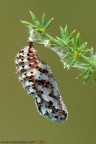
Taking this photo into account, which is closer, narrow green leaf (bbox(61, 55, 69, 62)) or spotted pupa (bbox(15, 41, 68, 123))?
narrow green leaf (bbox(61, 55, 69, 62))

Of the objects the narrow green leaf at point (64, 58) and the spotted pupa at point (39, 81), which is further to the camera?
the spotted pupa at point (39, 81)

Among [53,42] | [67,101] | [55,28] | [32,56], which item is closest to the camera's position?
[53,42]

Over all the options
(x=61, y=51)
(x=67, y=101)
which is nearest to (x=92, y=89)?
(x=67, y=101)

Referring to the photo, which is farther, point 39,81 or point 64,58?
point 39,81

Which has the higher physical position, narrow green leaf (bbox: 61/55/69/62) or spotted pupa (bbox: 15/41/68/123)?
spotted pupa (bbox: 15/41/68/123)

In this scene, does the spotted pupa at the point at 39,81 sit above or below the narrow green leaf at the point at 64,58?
above

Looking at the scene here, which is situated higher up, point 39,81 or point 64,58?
point 39,81

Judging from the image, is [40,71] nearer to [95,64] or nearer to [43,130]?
[95,64]

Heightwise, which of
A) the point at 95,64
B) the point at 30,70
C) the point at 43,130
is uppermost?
the point at 43,130
